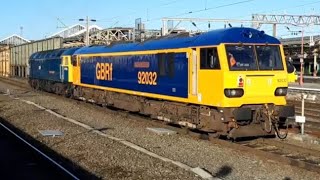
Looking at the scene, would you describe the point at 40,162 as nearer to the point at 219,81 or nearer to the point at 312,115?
the point at 219,81

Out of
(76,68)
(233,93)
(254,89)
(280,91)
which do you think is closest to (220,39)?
(233,93)

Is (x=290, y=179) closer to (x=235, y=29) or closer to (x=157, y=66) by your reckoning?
(x=235, y=29)

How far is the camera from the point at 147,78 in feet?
59.9

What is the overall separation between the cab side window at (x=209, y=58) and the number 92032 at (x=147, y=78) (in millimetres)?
3570

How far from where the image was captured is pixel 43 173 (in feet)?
32.6

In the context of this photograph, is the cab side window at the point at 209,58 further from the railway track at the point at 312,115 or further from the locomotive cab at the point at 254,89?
the railway track at the point at 312,115

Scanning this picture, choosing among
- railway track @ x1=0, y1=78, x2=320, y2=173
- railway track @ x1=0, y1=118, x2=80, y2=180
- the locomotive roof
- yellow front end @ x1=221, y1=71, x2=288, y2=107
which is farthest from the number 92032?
railway track @ x1=0, y1=118, x2=80, y2=180

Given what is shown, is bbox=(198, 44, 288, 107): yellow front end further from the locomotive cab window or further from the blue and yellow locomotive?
the locomotive cab window

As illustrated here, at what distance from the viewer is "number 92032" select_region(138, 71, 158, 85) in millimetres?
17531

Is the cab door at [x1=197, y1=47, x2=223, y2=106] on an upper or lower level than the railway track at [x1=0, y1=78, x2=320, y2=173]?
upper

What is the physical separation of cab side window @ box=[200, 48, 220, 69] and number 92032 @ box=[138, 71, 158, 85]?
3570mm

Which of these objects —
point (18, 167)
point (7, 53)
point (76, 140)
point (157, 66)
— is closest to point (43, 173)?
point (18, 167)

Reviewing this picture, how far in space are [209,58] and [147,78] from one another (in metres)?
4.89

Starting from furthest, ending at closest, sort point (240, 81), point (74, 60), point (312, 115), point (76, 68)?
point (74, 60)
point (76, 68)
point (312, 115)
point (240, 81)
